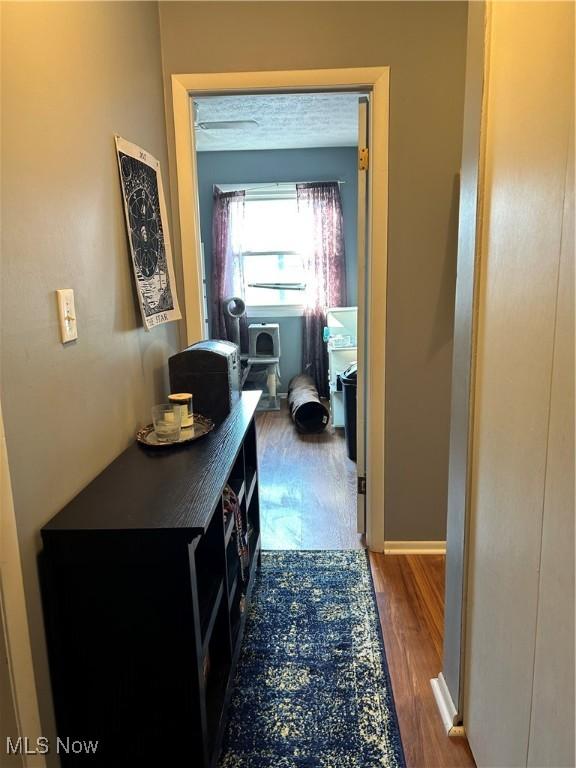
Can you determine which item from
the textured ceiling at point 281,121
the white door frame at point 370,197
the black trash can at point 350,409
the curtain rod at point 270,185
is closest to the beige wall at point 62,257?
the white door frame at point 370,197

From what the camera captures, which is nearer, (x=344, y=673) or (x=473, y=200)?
(x=473, y=200)

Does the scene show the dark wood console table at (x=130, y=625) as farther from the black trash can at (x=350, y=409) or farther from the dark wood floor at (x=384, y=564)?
the black trash can at (x=350, y=409)

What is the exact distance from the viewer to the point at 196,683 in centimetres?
114

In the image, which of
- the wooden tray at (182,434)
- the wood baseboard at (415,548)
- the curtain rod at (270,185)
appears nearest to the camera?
the wooden tray at (182,434)

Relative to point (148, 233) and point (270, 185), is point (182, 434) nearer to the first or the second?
point (148, 233)

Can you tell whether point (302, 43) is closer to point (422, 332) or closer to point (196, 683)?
point (422, 332)

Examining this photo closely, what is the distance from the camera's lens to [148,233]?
6.00 ft

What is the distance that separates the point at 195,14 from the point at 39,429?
6.19ft

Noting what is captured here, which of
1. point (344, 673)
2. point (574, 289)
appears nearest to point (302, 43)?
point (574, 289)

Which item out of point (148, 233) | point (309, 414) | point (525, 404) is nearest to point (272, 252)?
point (309, 414)

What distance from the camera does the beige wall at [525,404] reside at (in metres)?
0.84

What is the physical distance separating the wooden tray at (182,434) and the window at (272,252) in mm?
3816

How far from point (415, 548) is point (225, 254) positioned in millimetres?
3767

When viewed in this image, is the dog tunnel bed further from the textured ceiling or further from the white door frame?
the textured ceiling
